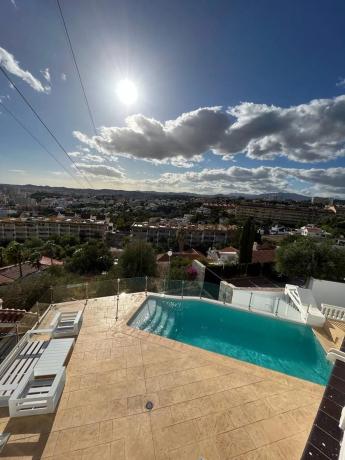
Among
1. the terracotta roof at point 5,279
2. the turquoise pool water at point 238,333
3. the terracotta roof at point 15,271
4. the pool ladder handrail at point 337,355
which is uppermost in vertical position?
the pool ladder handrail at point 337,355

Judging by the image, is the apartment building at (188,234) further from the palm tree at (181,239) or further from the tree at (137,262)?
the tree at (137,262)

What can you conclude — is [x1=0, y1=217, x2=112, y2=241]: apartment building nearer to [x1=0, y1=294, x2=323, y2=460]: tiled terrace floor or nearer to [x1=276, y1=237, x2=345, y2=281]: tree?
[x1=276, y1=237, x2=345, y2=281]: tree

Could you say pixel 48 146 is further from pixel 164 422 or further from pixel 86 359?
pixel 164 422

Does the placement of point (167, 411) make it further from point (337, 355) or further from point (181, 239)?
point (181, 239)

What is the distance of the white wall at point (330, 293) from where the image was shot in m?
9.15

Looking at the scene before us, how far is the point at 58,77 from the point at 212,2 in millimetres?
5081

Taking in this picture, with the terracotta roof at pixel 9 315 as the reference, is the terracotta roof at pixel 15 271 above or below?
below

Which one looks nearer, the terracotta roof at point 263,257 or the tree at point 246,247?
the tree at point 246,247

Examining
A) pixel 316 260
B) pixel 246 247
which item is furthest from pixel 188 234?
pixel 316 260

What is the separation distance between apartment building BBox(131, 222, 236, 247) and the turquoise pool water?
38.0m

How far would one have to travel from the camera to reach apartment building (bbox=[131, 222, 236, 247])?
154 ft

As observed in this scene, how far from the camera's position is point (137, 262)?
15.9 m


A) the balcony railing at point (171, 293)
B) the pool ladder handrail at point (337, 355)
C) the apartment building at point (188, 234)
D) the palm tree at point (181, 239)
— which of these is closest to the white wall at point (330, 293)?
the balcony railing at point (171, 293)

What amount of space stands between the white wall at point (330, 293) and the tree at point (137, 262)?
1026 cm
